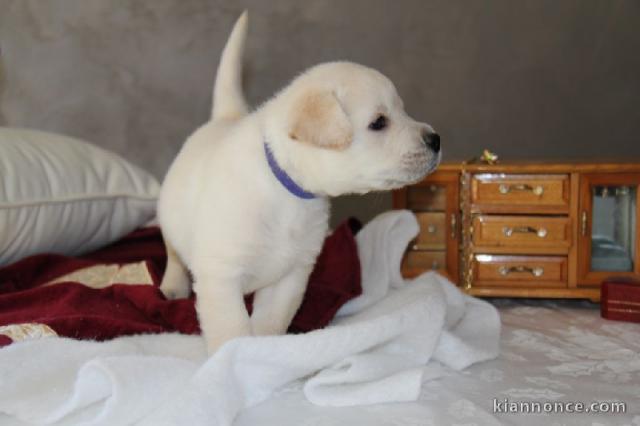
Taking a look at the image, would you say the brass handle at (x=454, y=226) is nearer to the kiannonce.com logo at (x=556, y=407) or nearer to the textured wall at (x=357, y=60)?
the textured wall at (x=357, y=60)

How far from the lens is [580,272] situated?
207cm

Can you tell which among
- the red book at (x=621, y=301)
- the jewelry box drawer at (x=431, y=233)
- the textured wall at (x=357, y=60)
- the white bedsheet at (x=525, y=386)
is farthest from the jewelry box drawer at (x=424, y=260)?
the textured wall at (x=357, y=60)

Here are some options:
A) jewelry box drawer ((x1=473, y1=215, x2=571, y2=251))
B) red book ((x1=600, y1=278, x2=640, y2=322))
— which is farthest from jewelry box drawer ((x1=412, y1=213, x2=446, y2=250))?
red book ((x1=600, y1=278, x2=640, y2=322))

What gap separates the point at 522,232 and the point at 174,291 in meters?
1.06

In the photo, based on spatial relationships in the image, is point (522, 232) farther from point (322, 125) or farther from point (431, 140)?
point (322, 125)

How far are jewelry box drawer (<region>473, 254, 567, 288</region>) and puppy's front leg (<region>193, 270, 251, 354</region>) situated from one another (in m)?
0.93

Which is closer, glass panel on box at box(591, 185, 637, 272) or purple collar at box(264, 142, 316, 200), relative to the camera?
purple collar at box(264, 142, 316, 200)

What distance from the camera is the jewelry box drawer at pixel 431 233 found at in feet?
7.23

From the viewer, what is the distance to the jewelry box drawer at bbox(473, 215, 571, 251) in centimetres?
207

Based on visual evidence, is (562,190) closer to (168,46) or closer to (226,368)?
(226,368)

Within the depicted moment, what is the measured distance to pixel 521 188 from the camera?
2.09m

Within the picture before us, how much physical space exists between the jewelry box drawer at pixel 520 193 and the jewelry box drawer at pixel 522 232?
0.03 meters

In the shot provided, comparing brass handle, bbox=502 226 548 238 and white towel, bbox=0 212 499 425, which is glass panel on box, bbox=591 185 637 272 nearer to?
brass handle, bbox=502 226 548 238

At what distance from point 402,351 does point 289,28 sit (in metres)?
1.69
